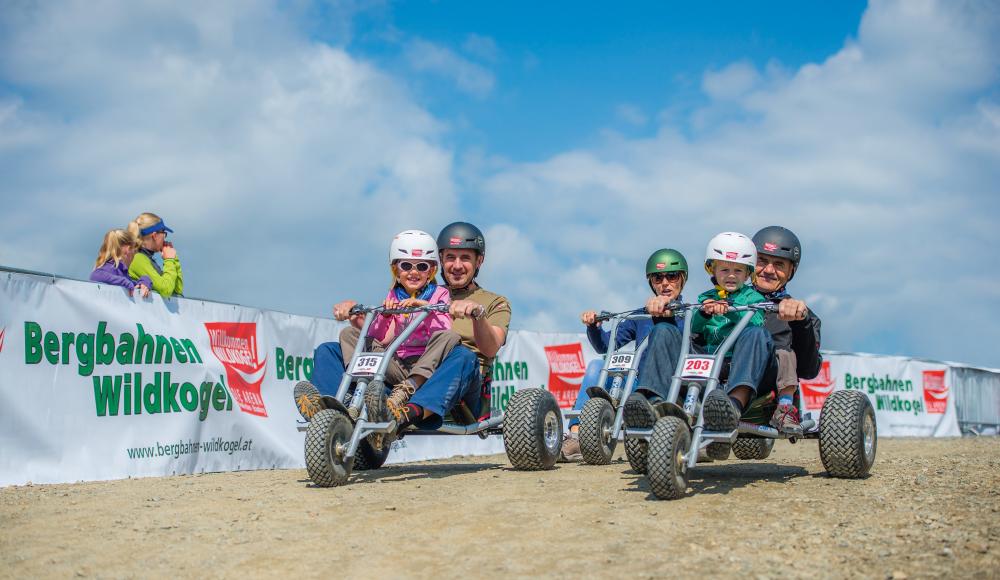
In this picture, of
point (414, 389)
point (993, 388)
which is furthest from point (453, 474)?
point (993, 388)

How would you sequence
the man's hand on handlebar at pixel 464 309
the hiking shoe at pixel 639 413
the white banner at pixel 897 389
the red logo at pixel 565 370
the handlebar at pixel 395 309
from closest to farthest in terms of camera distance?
the hiking shoe at pixel 639 413 → the man's hand on handlebar at pixel 464 309 → the handlebar at pixel 395 309 → the red logo at pixel 565 370 → the white banner at pixel 897 389

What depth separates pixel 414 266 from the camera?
830 centimetres

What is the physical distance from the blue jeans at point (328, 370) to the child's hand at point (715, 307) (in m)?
2.97

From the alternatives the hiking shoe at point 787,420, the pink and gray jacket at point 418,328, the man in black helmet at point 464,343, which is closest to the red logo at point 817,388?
the man in black helmet at point 464,343

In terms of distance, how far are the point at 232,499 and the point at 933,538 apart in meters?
4.36

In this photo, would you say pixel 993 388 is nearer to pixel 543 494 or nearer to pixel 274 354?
pixel 274 354

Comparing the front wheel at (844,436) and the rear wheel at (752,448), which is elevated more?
the front wheel at (844,436)

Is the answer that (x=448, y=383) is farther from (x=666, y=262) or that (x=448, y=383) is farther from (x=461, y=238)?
(x=666, y=262)

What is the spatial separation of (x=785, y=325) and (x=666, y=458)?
2.40 metres

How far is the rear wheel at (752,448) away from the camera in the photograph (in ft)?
31.2

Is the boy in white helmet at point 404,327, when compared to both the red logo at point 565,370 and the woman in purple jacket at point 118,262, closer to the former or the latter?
the woman in purple jacket at point 118,262

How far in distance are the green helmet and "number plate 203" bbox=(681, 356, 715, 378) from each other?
349cm

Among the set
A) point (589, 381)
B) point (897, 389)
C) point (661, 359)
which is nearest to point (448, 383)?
point (661, 359)

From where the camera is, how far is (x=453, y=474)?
8.10m
